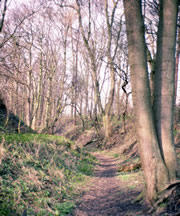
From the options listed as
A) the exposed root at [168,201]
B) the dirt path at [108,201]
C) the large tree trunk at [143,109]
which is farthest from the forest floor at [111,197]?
the large tree trunk at [143,109]

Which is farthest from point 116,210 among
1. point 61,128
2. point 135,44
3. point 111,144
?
point 61,128

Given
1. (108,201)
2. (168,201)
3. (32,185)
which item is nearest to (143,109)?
(168,201)

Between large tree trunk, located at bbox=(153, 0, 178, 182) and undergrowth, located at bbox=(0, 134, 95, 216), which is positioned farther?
large tree trunk, located at bbox=(153, 0, 178, 182)

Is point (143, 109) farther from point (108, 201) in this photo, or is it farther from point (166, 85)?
point (108, 201)

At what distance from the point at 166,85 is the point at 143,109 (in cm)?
68

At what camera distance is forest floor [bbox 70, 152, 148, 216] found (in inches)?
161

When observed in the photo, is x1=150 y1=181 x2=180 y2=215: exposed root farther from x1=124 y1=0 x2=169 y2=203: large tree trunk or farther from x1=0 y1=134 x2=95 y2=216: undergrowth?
x1=0 y1=134 x2=95 y2=216: undergrowth

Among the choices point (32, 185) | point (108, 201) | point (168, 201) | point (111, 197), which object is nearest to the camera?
point (168, 201)

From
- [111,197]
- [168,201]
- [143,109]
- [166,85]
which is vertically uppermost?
[166,85]

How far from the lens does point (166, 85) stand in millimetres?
4180

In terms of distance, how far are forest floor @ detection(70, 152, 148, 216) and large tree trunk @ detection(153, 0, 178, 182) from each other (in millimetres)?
1203

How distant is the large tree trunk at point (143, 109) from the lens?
13.0ft

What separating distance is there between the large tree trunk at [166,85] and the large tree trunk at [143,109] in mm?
183

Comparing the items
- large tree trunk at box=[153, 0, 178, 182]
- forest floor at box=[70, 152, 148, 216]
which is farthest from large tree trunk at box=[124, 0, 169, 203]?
forest floor at box=[70, 152, 148, 216]
